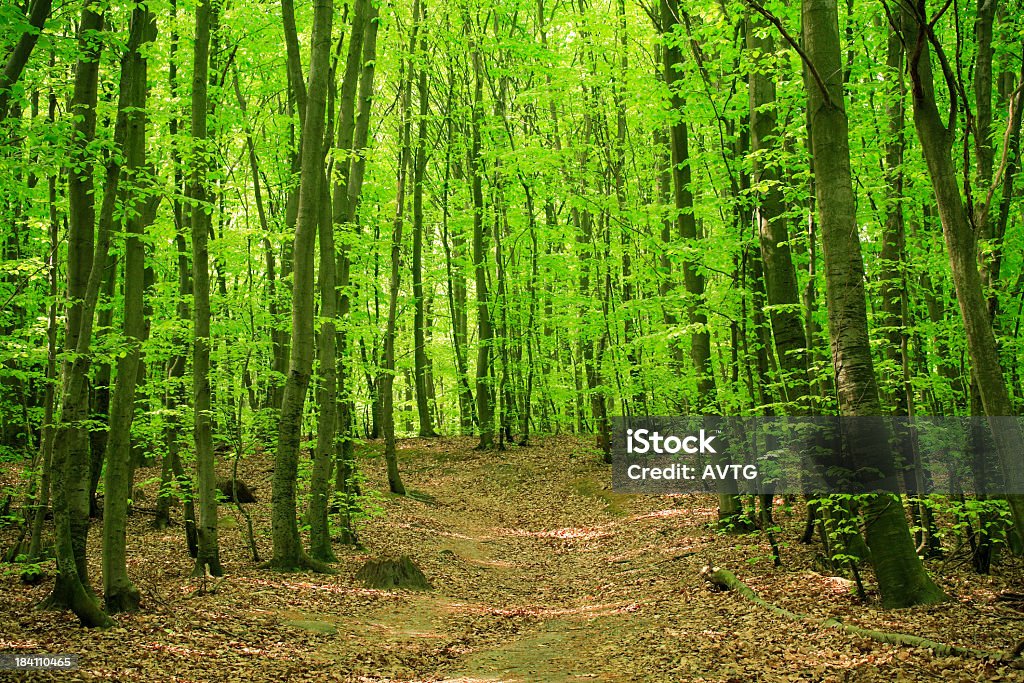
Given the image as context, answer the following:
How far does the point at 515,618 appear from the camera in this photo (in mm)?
9711

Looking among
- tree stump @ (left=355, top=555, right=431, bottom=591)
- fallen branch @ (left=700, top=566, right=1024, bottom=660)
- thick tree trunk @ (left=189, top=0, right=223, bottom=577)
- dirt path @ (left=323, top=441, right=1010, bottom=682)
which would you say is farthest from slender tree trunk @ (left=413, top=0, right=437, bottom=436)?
fallen branch @ (left=700, top=566, right=1024, bottom=660)

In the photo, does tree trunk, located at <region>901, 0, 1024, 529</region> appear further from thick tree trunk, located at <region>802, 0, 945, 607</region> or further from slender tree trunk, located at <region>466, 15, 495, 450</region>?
slender tree trunk, located at <region>466, 15, 495, 450</region>

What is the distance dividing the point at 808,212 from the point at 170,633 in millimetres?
8922

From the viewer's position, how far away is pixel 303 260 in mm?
10758

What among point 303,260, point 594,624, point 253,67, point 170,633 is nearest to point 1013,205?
point 594,624

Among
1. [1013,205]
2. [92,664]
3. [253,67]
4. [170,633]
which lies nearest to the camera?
[92,664]

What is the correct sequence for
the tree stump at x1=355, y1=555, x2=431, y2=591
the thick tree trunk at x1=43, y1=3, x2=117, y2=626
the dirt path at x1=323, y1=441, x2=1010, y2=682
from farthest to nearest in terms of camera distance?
the tree stump at x1=355, y1=555, x2=431, y2=591, the thick tree trunk at x1=43, y1=3, x2=117, y2=626, the dirt path at x1=323, y1=441, x2=1010, y2=682

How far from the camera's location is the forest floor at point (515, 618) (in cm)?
625

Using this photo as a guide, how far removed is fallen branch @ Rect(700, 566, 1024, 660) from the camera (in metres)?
5.62

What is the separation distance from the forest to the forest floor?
7 cm

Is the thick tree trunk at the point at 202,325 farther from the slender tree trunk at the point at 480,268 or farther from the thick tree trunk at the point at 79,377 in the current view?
the slender tree trunk at the point at 480,268

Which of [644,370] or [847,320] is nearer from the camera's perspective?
[847,320]

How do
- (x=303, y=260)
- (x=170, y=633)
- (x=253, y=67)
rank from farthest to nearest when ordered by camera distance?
(x=253, y=67) → (x=303, y=260) → (x=170, y=633)

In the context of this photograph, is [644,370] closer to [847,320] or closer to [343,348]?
[343,348]
